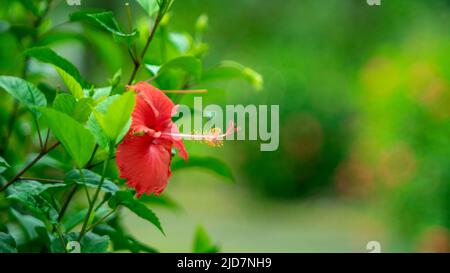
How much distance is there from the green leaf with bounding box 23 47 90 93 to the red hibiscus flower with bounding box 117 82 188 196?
0.11 m

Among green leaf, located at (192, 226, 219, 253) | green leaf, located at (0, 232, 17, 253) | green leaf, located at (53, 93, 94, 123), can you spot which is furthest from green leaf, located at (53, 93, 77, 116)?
green leaf, located at (192, 226, 219, 253)

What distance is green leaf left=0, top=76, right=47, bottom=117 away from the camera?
1.07m

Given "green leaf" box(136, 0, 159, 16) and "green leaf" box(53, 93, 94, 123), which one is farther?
"green leaf" box(136, 0, 159, 16)

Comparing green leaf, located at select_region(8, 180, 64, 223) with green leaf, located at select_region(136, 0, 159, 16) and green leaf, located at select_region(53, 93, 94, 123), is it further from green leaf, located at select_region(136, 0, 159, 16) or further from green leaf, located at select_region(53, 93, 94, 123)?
green leaf, located at select_region(136, 0, 159, 16)

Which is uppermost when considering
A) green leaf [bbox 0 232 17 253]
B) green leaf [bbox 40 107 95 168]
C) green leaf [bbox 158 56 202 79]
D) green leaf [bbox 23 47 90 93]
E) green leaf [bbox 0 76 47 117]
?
green leaf [bbox 158 56 202 79]

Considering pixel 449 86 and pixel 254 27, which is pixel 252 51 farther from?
pixel 449 86

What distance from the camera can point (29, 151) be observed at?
1893mm

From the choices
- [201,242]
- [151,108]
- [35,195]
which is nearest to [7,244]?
[35,195]

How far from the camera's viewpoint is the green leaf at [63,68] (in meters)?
1.08

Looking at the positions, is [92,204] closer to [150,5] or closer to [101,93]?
[101,93]

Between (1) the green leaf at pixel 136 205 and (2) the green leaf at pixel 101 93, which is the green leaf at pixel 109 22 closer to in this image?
(2) the green leaf at pixel 101 93

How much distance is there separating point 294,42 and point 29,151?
23.2ft
